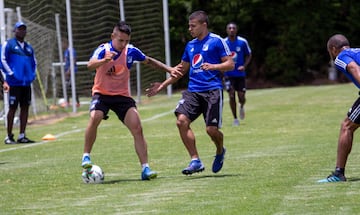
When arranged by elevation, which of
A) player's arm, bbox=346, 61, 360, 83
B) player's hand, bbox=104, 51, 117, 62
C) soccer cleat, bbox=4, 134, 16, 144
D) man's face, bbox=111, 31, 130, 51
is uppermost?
man's face, bbox=111, 31, 130, 51

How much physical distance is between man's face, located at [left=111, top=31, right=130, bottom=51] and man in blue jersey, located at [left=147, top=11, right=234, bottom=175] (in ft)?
2.33

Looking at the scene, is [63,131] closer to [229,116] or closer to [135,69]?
[229,116]

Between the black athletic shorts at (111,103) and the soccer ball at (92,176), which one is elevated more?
the black athletic shorts at (111,103)

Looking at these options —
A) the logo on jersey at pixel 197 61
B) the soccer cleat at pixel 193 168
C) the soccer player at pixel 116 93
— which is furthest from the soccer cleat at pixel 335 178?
the logo on jersey at pixel 197 61

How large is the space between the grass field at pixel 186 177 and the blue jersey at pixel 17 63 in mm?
1335

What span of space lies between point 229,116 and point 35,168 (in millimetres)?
10319

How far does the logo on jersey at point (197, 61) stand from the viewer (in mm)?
10938

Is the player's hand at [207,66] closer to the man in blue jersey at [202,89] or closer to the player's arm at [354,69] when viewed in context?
the man in blue jersey at [202,89]

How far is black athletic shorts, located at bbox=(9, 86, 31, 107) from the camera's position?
1706 centimetres

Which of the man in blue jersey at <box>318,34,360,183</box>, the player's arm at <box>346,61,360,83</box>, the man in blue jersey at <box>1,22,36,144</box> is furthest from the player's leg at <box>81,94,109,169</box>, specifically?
the man in blue jersey at <box>1,22,36,144</box>

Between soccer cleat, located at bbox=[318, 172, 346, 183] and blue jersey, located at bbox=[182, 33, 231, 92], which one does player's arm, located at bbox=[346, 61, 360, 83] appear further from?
blue jersey, located at bbox=[182, 33, 231, 92]

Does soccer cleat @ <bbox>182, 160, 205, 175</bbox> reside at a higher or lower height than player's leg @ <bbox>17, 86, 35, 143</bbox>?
higher

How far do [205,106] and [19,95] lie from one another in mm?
7081

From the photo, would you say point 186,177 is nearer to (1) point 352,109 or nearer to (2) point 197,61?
(2) point 197,61
